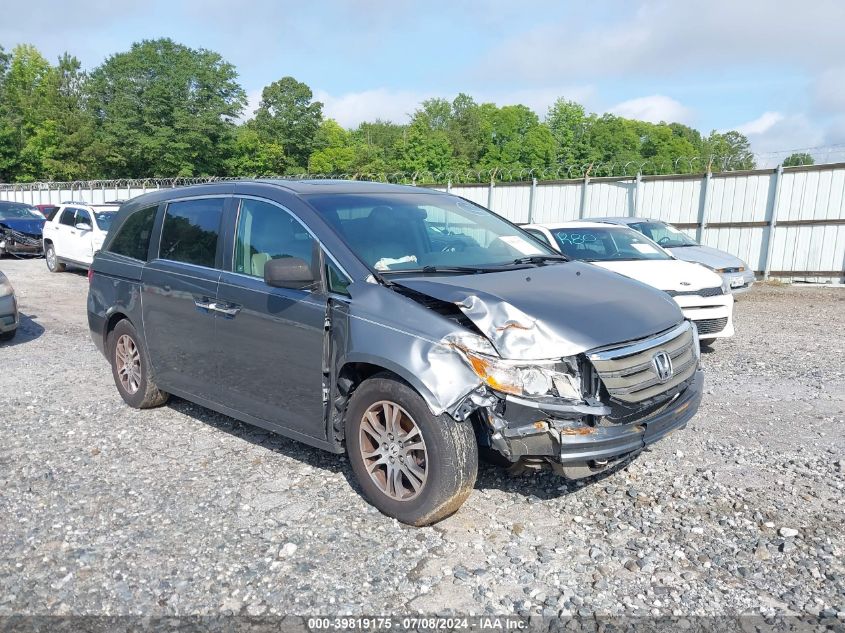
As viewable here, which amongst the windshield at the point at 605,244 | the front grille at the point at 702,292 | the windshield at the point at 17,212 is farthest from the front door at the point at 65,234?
the front grille at the point at 702,292

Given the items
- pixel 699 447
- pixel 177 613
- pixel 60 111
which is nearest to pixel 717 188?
pixel 699 447

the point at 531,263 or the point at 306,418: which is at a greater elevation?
the point at 531,263

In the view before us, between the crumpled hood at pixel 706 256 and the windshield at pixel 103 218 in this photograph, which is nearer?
the crumpled hood at pixel 706 256

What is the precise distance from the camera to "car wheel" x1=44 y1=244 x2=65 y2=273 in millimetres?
17031

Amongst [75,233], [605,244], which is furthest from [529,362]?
[75,233]

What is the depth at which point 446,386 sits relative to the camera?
3.43m

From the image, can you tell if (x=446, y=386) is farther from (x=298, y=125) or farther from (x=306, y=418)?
(x=298, y=125)

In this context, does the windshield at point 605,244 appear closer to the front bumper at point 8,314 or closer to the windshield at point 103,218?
the front bumper at point 8,314

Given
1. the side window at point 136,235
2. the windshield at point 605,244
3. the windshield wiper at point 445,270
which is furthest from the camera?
the windshield at point 605,244

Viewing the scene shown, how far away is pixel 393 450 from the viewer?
3.74m

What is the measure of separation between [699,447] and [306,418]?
9.30ft

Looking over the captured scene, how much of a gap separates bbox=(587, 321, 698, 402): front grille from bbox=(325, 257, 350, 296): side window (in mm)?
1431

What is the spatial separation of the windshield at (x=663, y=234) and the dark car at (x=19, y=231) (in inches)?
659

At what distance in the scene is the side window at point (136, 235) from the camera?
560 centimetres
